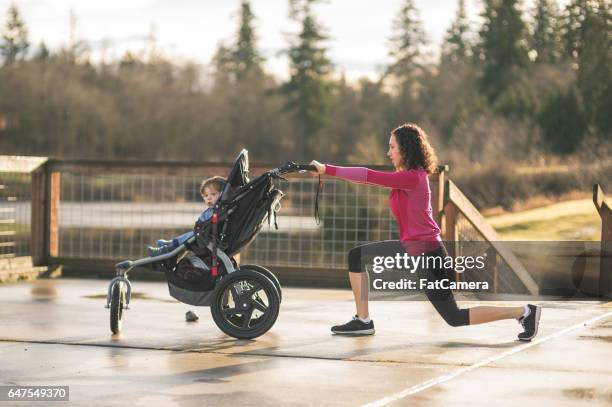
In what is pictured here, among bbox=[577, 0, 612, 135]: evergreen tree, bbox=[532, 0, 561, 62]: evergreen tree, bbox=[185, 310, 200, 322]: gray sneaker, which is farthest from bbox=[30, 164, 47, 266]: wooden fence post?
bbox=[532, 0, 561, 62]: evergreen tree

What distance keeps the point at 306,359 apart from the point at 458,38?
275 ft

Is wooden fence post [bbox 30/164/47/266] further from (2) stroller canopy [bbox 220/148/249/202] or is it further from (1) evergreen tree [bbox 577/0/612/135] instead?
(1) evergreen tree [bbox 577/0/612/135]

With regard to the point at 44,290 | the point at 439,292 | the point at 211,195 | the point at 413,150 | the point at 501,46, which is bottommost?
the point at 44,290

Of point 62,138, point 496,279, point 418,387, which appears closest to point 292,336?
point 418,387

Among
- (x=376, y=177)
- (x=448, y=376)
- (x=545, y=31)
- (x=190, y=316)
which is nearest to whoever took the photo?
(x=448, y=376)

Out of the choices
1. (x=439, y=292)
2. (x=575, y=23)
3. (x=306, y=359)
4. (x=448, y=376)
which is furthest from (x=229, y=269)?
(x=575, y=23)

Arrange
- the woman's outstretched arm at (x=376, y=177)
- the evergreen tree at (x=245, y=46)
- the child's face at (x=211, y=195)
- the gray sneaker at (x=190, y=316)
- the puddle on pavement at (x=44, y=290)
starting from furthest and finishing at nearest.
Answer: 1. the evergreen tree at (x=245, y=46)
2. the puddle on pavement at (x=44, y=290)
3. the gray sneaker at (x=190, y=316)
4. the child's face at (x=211, y=195)
5. the woman's outstretched arm at (x=376, y=177)

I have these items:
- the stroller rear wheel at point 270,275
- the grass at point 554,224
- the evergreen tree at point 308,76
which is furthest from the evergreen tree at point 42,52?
the stroller rear wheel at point 270,275

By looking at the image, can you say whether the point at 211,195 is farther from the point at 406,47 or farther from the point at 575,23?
the point at 406,47

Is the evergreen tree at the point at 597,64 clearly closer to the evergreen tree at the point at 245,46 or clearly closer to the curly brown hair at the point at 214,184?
the curly brown hair at the point at 214,184

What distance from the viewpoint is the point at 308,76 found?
8694 cm

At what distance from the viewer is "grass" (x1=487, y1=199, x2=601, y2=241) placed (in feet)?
70.5

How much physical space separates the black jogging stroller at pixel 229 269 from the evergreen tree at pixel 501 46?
5608 cm

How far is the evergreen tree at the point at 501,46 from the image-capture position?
65.1 meters
